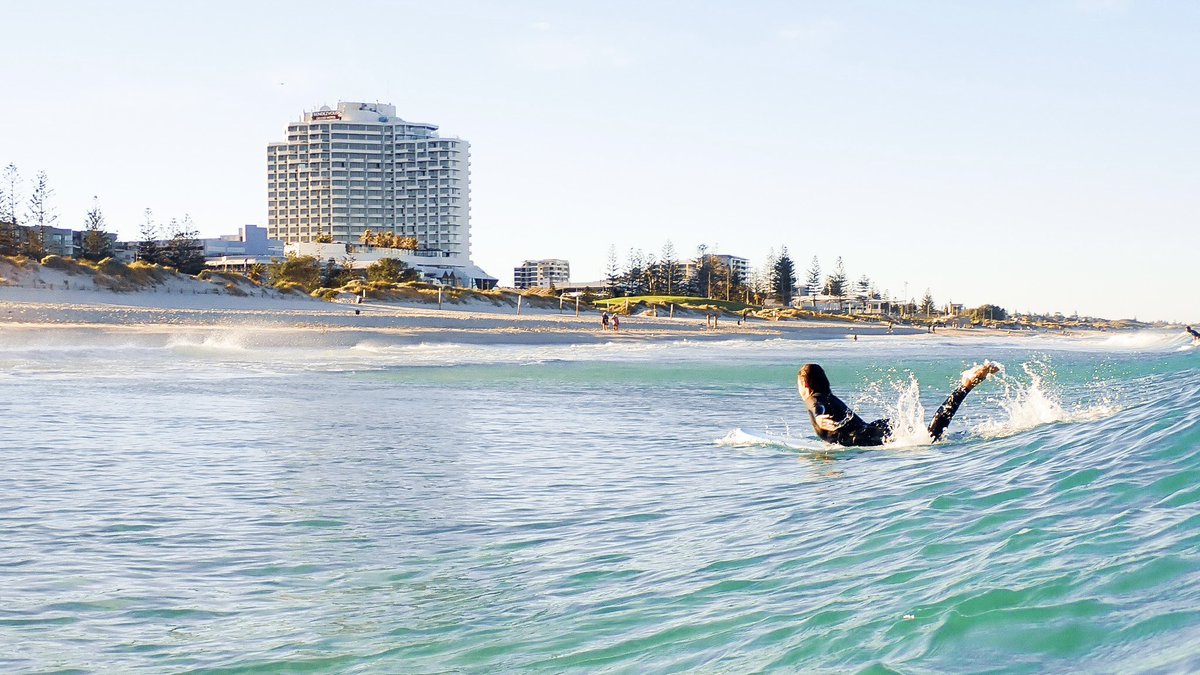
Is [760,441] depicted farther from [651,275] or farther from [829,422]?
[651,275]

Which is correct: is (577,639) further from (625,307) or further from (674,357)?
(625,307)

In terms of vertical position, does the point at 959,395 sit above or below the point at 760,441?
above

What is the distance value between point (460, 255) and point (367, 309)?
125 meters

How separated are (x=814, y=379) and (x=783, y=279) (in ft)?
503

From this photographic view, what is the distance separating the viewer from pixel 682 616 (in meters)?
5.60

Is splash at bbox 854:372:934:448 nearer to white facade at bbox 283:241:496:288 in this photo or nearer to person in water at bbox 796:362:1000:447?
person in water at bbox 796:362:1000:447

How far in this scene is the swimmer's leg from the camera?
10539mm

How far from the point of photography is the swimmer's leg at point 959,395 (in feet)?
34.6

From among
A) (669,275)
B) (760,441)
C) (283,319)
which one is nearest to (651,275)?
(669,275)

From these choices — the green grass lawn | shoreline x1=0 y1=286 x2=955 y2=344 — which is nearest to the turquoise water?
shoreline x1=0 y1=286 x2=955 y2=344

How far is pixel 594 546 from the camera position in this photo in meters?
7.52

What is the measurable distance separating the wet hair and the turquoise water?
65 centimetres

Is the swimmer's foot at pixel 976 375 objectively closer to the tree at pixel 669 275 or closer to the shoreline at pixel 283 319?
the shoreline at pixel 283 319

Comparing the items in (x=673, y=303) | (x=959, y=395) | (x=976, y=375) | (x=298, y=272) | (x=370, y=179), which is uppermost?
(x=370, y=179)
